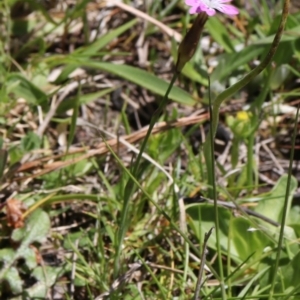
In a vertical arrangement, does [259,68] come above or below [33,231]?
above

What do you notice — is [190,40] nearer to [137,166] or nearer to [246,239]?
[137,166]

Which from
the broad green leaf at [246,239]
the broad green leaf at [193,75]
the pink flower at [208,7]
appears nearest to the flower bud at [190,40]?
the pink flower at [208,7]

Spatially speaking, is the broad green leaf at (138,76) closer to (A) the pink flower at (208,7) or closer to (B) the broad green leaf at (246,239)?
(B) the broad green leaf at (246,239)

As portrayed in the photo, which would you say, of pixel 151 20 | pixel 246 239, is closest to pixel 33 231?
pixel 246 239

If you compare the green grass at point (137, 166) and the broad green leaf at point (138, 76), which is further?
the broad green leaf at point (138, 76)

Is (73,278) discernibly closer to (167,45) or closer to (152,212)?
(152,212)

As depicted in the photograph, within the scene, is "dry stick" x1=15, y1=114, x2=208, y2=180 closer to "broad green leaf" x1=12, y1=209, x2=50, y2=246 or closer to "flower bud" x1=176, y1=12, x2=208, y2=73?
"broad green leaf" x1=12, y1=209, x2=50, y2=246

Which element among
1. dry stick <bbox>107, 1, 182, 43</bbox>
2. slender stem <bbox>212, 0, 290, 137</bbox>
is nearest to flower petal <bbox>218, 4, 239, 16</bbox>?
slender stem <bbox>212, 0, 290, 137</bbox>

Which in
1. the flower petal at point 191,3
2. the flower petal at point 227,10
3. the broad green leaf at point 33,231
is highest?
the flower petal at point 191,3

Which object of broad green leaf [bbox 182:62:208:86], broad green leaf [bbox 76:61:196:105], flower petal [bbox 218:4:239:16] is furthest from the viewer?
broad green leaf [bbox 182:62:208:86]
